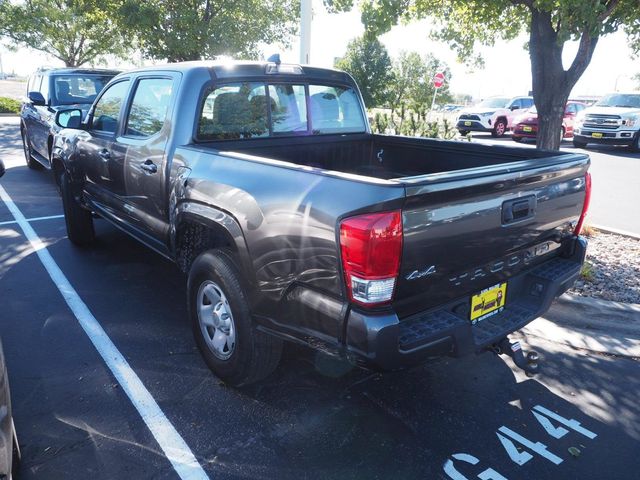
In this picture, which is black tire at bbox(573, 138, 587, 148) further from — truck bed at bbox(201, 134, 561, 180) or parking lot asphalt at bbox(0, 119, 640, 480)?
parking lot asphalt at bbox(0, 119, 640, 480)

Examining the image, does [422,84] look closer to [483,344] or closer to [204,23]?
[204,23]

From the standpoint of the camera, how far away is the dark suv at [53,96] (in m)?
8.10

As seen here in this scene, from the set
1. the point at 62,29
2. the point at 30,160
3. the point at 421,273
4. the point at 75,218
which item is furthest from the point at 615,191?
the point at 62,29

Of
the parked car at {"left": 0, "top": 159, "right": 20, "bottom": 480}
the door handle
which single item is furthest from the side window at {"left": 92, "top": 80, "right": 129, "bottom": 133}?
the parked car at {"left": 0, "top": 159, "right": 20, "bottom": 480}

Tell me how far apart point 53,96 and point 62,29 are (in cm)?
1924

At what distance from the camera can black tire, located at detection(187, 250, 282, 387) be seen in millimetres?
2801

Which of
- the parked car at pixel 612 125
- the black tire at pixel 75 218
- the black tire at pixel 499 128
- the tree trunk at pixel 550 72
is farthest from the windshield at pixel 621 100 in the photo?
the black tire at pixel 75 218

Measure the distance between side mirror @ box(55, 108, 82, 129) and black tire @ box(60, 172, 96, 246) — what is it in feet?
2.17

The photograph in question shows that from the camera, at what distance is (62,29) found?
24016 mm

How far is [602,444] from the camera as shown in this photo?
274 centimetres

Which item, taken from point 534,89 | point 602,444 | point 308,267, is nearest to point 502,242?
point 308,267

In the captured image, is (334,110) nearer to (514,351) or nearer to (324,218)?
(324,218)

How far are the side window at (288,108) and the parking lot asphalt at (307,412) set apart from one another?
5.56 feet

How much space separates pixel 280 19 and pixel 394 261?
63.8 feet
